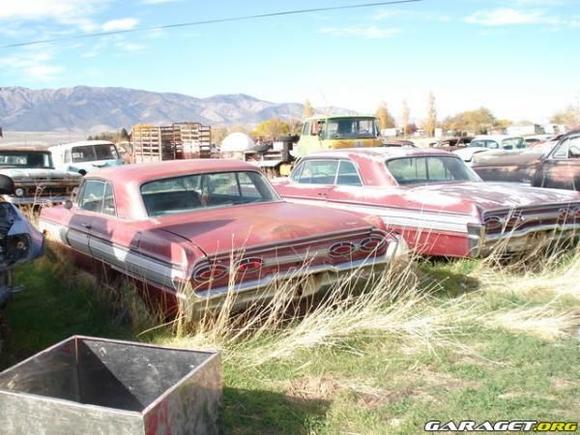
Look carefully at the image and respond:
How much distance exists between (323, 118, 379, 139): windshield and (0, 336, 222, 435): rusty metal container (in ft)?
40.8

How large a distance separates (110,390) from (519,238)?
436 centimetres

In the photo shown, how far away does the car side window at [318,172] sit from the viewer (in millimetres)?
7729

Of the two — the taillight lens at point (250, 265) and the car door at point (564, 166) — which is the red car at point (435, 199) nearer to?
the car door at point (564, 166)

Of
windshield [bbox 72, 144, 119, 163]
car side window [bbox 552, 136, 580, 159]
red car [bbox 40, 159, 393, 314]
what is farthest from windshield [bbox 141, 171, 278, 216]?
windshield [bbox 72, 144, 119, 163]

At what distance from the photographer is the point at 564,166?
8398mm

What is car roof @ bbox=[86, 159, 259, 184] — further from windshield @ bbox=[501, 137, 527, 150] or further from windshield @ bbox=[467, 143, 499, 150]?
windshield @ bbox=[501, 137, 527, 150]

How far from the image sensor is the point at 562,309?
499 cm

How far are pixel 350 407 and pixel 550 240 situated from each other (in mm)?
3886

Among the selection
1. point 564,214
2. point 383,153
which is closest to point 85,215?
point 383,153

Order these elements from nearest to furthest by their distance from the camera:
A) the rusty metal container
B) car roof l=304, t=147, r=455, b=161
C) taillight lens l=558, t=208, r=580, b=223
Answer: the rusty metal container → taillight lens l=558, t=208, r=580, b=223 → car roof l=304, t=147, r=455, b=161

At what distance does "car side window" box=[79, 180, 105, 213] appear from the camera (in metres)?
5.76

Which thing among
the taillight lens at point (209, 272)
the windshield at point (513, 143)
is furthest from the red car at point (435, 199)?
the windshield at point (513, 143)

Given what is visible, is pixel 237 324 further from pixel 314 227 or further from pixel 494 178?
pixel 494 178

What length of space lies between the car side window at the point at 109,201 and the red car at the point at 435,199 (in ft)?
9.25
